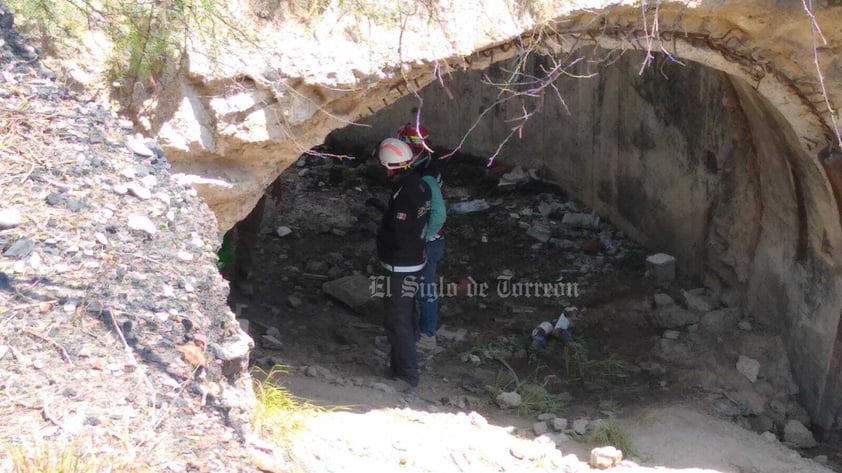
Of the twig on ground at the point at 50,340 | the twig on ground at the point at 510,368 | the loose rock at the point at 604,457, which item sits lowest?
the loose rock at the point at 604,457

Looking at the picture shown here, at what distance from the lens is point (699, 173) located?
7.90 meters

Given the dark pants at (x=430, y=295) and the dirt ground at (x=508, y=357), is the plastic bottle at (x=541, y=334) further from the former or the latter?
the dark pants at (x=430, y=295)

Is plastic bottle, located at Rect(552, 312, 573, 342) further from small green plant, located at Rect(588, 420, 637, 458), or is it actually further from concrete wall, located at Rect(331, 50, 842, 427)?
small green plant, located at Rect(588, 420, 637, 458)

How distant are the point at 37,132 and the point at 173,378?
1.67m

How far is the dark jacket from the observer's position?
6.27 metres

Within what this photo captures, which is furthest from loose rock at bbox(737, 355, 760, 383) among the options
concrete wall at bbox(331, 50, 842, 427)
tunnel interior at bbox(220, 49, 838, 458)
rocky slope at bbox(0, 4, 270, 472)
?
rocky slope at bbox(0, 4, 270, 472)

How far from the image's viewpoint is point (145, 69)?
4918 millimetres

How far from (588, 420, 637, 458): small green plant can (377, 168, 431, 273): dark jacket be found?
A: 155 cm

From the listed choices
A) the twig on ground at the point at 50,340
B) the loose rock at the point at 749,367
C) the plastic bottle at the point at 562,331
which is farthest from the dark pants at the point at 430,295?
the twig on ground at the point at 50,340

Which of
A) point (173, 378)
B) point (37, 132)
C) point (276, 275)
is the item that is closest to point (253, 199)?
point (37, 132)

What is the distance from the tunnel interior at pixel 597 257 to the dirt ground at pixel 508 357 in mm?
21

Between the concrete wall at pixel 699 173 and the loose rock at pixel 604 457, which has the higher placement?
the concrete wall at pixel 699 173

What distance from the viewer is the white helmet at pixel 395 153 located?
246 inches

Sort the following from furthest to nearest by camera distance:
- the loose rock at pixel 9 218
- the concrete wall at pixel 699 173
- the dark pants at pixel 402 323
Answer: the concrete wall at pixel 699 173
the dark pants at pixel 402 323
the loose rock at pixel 9 218
